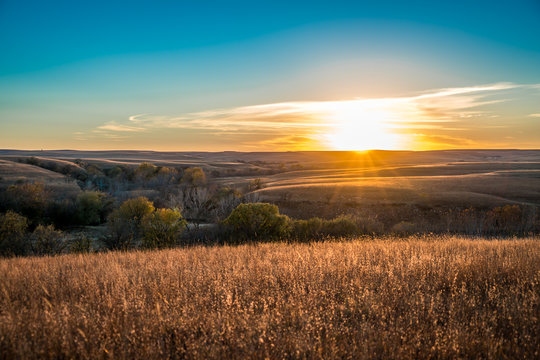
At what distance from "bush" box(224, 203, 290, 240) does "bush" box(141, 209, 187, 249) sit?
340 centimetres

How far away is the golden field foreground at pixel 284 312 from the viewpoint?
11.0 feet

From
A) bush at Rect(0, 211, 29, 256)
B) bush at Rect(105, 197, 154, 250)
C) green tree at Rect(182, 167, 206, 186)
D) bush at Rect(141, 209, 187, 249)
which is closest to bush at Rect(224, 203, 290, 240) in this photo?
bush at Rect(141, 209, 187, 249)

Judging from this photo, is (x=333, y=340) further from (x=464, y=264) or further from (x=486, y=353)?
(x=464, y=264)

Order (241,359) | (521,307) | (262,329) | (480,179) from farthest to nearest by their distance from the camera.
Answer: (480,179) → (521,307) → (262,329) → (241,359)

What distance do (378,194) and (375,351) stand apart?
34.6m

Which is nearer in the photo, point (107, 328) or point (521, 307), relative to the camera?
point (107, 328)

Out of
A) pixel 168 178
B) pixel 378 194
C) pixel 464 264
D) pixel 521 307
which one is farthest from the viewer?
pixel 168 178

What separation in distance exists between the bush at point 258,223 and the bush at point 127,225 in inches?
255

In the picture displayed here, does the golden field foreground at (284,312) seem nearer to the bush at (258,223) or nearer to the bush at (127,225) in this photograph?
the bush at (258,223)

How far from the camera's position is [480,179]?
43625 mm

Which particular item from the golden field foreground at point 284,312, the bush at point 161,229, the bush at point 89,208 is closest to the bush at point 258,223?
the bush at point 161,229

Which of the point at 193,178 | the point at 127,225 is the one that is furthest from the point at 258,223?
the point at 193,178

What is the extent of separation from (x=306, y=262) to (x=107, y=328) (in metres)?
4.06

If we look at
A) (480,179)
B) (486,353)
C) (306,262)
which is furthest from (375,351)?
(480,179)
